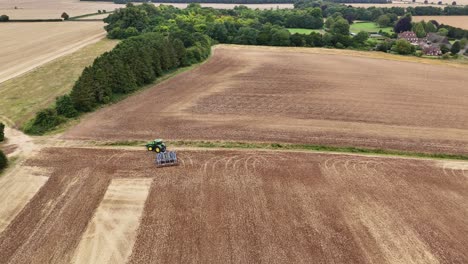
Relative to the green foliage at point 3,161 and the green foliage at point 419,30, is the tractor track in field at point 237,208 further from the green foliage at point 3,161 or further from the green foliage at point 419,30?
the green foliage at point 419,30

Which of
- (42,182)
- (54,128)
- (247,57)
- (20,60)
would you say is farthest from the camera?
(247,57)

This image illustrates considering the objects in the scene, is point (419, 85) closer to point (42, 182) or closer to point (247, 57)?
point (247, 57)

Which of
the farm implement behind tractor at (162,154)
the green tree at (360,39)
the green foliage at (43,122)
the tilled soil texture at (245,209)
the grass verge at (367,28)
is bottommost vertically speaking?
the tilled soil texture at (245,209)

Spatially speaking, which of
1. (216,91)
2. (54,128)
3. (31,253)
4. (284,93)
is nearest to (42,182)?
(31,253)

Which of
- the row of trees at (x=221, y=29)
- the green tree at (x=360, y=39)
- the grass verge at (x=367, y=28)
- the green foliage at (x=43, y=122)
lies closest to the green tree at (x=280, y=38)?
the row of trees at (x=221, y=29)

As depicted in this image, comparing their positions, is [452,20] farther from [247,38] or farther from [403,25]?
[247,38]
